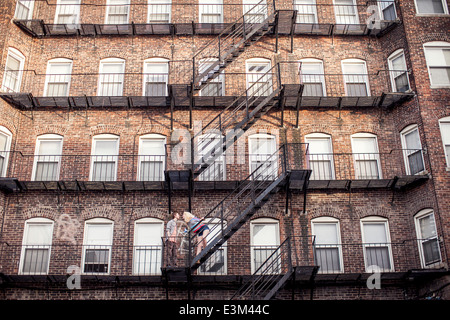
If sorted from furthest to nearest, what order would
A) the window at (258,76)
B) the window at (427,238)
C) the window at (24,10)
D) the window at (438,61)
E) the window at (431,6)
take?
the window at (24,10) < the window at (431,6) < the window at (258,76) < the window at (438,61) < the window at (427,238)

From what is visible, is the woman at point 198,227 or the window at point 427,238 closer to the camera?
the woman at point 198,227

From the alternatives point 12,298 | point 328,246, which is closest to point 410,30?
point 328,246

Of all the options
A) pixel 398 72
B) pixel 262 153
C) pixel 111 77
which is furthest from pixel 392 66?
pixel 111 77

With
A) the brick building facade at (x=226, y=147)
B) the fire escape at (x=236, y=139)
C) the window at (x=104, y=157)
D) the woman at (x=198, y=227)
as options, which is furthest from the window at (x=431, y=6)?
the window at (x=104, y=157)

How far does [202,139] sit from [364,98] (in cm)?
617

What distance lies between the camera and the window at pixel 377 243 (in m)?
19.7

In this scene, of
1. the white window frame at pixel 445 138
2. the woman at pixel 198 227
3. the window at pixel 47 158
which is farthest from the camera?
the window at pixel 47 158

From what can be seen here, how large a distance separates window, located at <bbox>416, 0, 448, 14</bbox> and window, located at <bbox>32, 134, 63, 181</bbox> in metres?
14.8

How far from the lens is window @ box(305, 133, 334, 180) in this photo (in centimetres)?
2106

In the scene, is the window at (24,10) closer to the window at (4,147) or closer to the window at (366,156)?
the window at (4,147)

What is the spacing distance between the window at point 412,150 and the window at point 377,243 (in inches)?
86.1

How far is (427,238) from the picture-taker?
1945 cm
